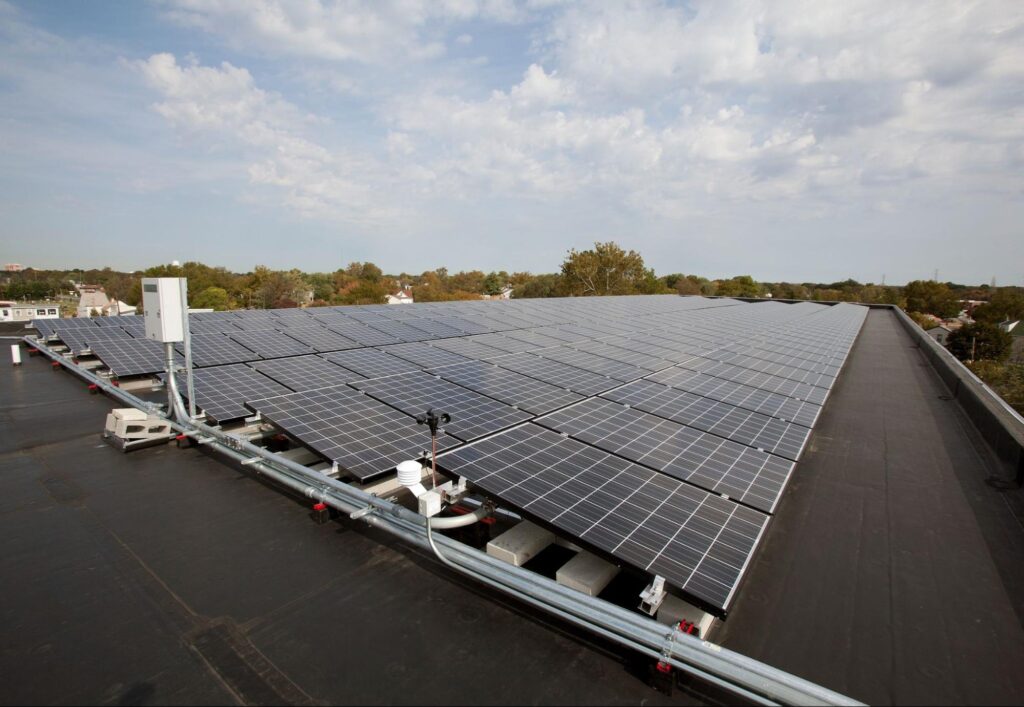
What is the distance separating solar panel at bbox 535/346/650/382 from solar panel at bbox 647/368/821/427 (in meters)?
0.64

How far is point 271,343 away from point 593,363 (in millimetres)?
11109

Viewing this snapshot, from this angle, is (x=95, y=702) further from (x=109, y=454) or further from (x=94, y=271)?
(x=94, y=271)

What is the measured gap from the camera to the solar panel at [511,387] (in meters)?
10.0

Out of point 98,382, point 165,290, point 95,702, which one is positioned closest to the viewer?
point 95,702

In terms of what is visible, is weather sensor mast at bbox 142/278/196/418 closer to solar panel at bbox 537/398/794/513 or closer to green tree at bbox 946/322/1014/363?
solar panel at bbox 537/398/794/513

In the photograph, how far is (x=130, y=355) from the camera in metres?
15.2

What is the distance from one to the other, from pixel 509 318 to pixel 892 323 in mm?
47852

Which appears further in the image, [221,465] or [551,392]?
[551,392]

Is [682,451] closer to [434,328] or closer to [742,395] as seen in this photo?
[742,395]

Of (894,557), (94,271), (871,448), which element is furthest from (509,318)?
(94,271)

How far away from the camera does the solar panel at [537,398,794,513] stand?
23.1ft

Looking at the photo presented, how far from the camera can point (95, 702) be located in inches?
160

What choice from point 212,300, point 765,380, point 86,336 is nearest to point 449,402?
point 765,380

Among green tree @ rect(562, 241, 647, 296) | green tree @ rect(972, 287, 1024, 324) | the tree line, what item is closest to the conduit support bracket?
the tree line
